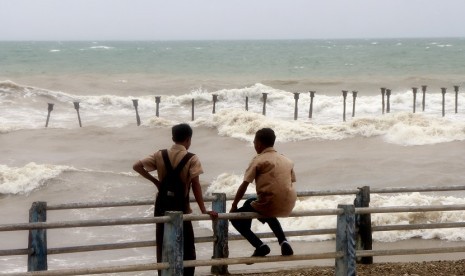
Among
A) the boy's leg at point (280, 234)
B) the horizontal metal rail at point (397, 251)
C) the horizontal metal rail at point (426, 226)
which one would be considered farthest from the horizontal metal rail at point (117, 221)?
the horizontal metal rail at point (426, 226)

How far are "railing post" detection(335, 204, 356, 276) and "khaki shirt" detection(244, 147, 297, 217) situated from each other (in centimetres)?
46

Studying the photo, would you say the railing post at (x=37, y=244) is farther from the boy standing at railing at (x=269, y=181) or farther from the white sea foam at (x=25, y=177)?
the white sea foam at (x=25, y=177)

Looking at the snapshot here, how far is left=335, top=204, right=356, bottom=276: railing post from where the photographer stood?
585 centimetres

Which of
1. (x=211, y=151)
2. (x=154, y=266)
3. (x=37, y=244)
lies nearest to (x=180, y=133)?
(x=154, y=266)

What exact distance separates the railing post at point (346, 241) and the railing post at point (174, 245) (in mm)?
1330

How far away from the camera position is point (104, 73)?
55281mm

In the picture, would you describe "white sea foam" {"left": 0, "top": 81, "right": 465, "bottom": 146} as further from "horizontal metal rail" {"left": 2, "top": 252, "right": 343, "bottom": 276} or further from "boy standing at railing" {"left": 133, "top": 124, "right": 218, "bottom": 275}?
"boy standing at railing" {"left": 133, "top": 124, "right": 218, "bottom": 275}

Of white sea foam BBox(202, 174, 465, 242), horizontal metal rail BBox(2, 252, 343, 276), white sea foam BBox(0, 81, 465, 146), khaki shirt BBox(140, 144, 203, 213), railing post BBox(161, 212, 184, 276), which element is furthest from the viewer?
white sea foam BBox(0, 81, 465, 146)

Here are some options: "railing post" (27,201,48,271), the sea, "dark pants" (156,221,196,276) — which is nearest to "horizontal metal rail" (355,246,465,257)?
"dark pants" (156,221,196,276)

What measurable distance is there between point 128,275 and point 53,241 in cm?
271

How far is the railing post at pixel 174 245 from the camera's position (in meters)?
5.37

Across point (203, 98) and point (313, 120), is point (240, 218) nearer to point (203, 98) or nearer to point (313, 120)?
point (313, 120)

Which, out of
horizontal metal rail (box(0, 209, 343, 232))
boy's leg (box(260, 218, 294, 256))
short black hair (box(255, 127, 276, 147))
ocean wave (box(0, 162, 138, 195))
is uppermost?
short black hair (box(255, 127, 276, 147))

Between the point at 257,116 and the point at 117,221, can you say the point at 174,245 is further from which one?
the point at 257,116
